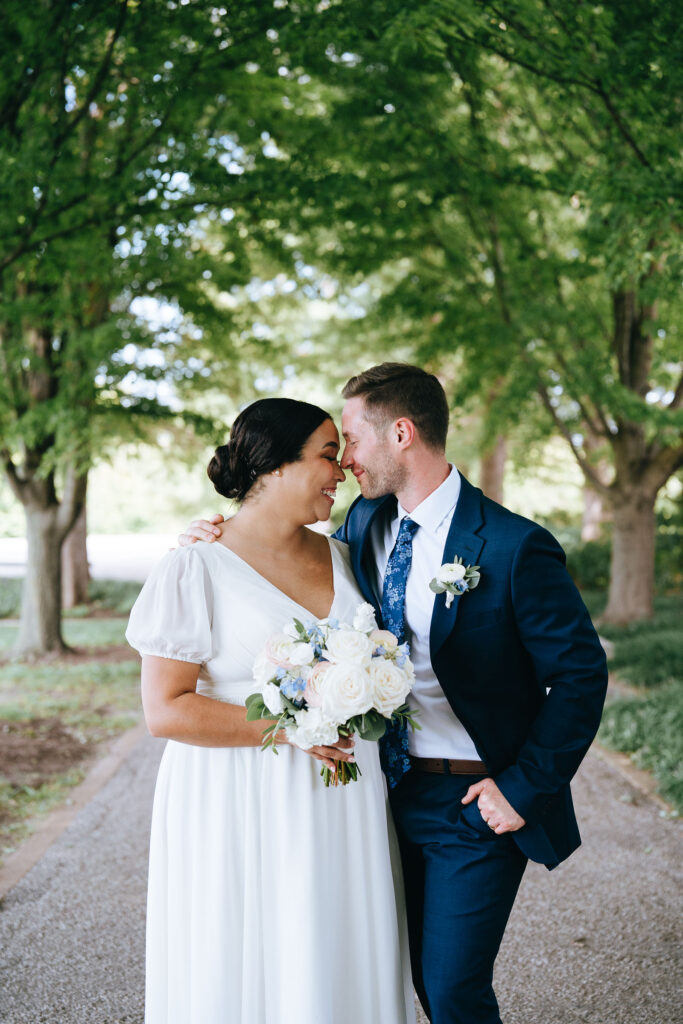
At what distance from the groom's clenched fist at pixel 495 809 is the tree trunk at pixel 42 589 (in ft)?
34.0

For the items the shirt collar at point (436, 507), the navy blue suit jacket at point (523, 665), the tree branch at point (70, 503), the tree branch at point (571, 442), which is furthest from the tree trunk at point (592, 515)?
the navy blue suit jacket at point (523, 665)

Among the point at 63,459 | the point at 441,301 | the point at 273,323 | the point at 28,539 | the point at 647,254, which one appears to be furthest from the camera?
the point at 273,323

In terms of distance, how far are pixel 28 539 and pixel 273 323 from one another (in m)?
6.70

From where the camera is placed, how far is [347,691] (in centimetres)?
225

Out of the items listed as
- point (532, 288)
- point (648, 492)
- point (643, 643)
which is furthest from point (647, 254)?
point (648, 492)

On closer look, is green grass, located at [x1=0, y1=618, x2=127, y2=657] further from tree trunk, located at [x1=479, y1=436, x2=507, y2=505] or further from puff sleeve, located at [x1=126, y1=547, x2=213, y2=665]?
puff sleeve, located at [x1=126, y1=547, x2=213, y2=665]

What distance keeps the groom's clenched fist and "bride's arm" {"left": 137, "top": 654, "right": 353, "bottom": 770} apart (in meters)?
0.46

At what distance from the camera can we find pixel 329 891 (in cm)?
272

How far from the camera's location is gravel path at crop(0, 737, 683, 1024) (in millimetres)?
3963

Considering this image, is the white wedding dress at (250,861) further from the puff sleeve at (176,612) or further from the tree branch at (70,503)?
the tree branch at (70,503)

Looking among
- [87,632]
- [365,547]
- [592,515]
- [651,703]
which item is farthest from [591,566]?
[365,547]

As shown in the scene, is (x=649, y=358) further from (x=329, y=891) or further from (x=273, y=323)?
(x=329, y=891)

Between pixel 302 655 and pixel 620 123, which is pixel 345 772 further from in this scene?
pixel 620 123

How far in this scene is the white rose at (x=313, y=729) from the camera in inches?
90.9
